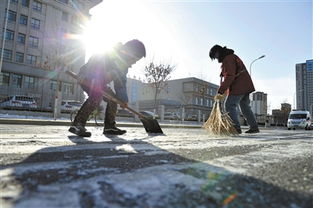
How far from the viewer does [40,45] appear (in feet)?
124

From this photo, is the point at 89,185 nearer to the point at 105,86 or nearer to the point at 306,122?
the point at 105,86

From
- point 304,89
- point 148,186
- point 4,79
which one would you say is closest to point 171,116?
point 4,79

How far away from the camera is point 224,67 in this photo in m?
5.24

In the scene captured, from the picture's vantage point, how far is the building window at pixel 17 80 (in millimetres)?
34188

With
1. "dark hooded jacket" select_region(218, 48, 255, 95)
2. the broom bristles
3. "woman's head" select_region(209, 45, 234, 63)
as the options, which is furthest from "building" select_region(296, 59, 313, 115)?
the broom bristles

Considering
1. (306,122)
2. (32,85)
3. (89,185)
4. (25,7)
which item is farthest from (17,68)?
(89,185)

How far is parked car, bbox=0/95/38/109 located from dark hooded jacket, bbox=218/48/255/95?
1632cm

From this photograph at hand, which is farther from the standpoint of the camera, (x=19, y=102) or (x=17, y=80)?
(x=17, y=80)

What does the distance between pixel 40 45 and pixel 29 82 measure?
20.0 ft

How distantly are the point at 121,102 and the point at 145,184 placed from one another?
3.48 m

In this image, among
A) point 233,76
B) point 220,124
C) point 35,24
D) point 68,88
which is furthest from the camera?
point 68,88

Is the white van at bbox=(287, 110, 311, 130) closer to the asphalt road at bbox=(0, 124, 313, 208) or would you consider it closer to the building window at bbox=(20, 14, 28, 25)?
the asphalt road at bbox=(0, 124, 313, 208)

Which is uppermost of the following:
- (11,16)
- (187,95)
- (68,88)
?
(11,16)

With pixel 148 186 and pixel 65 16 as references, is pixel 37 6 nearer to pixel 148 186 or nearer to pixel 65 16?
pixel 65 16
